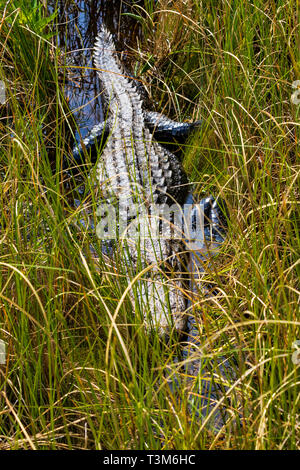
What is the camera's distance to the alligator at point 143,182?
Result: 260 cm

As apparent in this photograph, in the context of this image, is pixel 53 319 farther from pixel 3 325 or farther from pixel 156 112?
pixel 156 112

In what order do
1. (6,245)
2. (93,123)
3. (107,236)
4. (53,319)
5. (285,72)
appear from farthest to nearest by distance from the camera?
1. (93,123)
2. (285,72)
3. (107,236)
4. (6,245)
5. (53,319)

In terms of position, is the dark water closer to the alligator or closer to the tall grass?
the alligator

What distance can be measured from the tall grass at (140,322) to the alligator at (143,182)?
12 centimetres

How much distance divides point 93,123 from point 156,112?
52 centimetres

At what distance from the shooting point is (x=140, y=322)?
2.30m

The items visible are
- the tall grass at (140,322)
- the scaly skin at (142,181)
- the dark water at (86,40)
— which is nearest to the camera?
the tall grass at (140,322)

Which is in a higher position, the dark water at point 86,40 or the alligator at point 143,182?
the dark water at point 86,40

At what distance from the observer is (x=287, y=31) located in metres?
3.52

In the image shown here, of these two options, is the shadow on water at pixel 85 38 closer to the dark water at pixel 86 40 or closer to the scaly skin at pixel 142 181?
the dark water at pixel 86 40

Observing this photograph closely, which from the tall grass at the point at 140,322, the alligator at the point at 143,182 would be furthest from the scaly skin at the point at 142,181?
the tall grass at the point at 140,322
